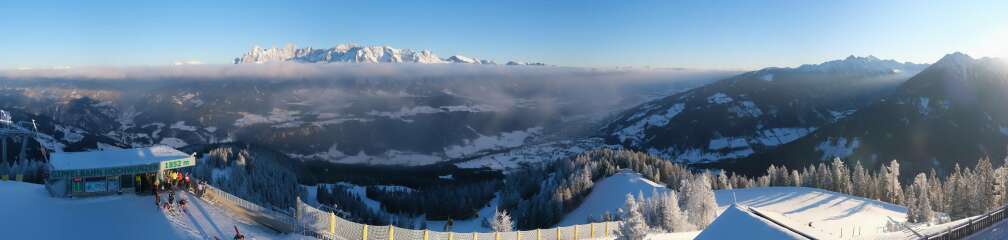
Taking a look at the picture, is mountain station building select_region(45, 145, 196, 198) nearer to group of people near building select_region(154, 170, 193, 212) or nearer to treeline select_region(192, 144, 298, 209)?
group of people near building select_region(154, 170, 193, 212)


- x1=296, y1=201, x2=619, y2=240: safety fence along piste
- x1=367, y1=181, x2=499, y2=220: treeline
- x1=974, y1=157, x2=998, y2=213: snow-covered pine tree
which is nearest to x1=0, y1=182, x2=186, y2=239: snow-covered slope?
x1=296, y1=201, x2=619, y2=240: safety fence along piste

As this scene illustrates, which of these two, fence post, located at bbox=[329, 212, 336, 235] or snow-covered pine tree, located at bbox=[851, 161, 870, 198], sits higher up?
fence post, located at bbox=[329, 212, 336, 235]

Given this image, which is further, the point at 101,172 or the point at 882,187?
the point at 882,187

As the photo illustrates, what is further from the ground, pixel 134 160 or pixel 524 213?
pixel 134 160

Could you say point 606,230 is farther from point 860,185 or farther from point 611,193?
point 860,185

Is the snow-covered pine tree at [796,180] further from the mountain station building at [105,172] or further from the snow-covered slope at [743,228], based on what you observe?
the mountain station building at [105,172]

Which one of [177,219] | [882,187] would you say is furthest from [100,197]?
[882,187]

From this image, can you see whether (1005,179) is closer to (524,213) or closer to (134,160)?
(524,213)
